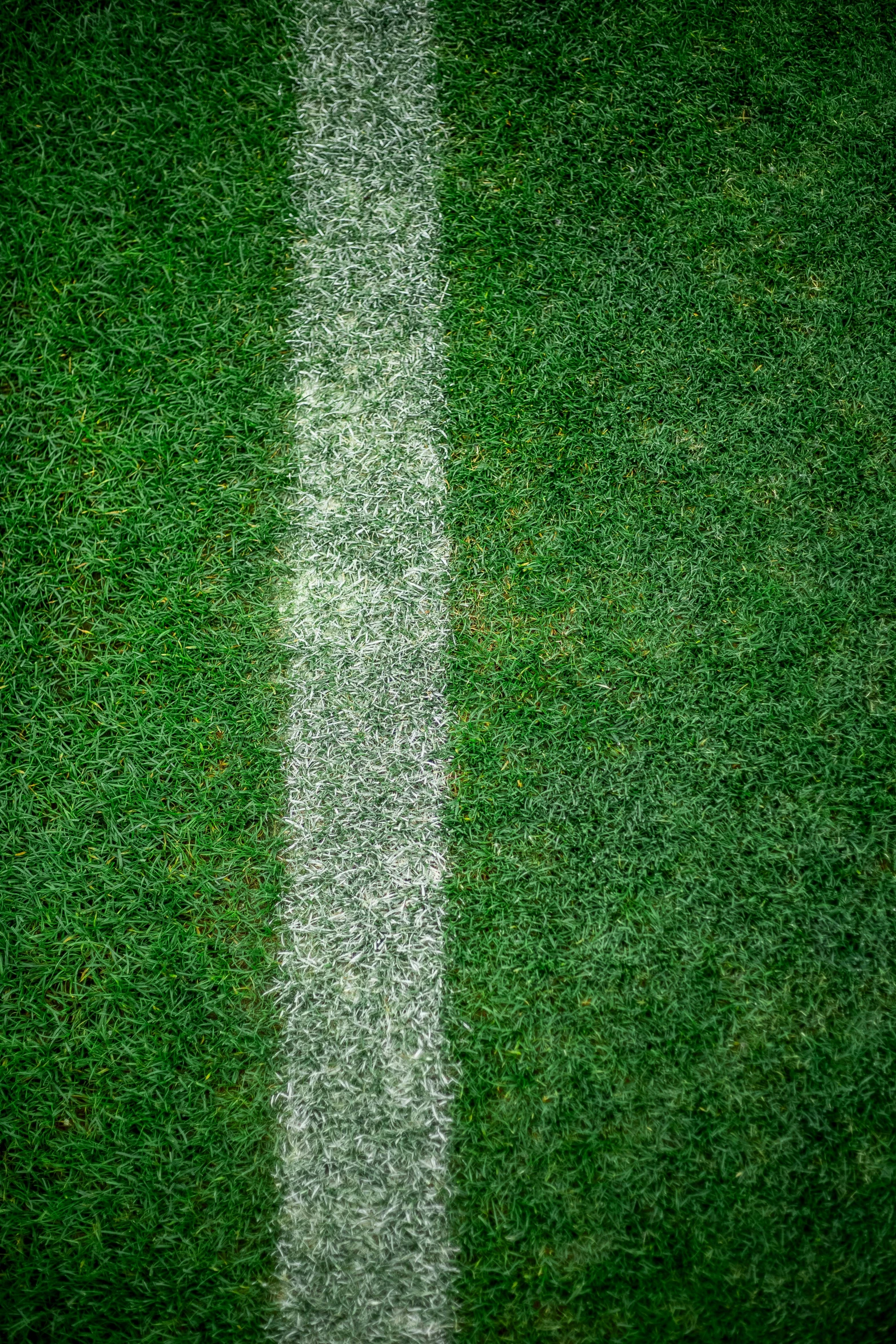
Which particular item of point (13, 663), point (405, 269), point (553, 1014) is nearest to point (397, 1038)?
point (553, 1014)

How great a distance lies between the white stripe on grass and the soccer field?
0.01m

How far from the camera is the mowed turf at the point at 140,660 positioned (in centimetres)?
183

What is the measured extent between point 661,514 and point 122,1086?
2.04 meters

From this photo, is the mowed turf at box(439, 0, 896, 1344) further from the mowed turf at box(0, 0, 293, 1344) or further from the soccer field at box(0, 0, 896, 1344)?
the mowed turf at box(0, 0, 293, 1344)

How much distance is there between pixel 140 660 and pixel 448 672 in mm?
839

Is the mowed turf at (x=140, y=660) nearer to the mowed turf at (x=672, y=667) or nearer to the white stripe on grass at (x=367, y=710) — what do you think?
the white stripe on grass at (x=367, y=710)

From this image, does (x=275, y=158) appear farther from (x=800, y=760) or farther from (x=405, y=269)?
(x=800, y=760)

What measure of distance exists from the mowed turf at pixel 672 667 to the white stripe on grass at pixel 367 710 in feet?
0.28

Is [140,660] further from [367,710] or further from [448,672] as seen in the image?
[448,672]

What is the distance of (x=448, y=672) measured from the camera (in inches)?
80.8

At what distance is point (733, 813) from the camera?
6.59ft

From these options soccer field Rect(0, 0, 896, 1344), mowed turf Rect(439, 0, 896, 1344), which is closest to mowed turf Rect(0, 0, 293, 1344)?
soccer field Rect(0, 0, 896, 1344)

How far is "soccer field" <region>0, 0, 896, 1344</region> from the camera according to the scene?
5.95 ft

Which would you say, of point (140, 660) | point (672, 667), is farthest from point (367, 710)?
point (672, 667)
